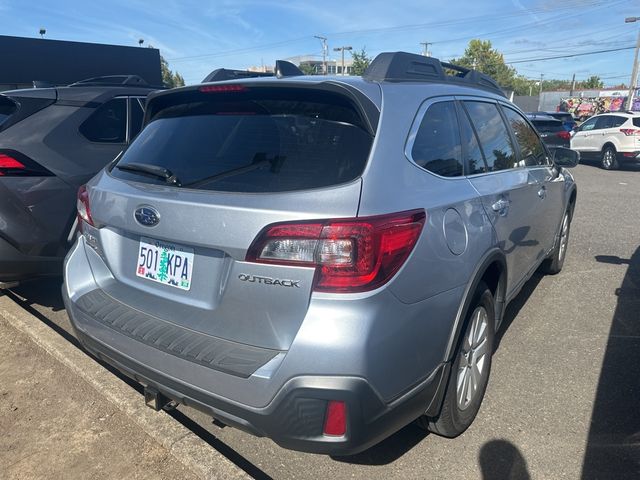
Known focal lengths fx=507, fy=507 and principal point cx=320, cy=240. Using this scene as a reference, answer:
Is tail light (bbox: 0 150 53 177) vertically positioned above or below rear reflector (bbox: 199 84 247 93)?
below

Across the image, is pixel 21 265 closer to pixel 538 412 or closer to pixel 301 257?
pixel 301 257

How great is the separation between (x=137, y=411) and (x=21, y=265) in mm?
1681

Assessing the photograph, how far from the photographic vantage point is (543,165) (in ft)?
13.4

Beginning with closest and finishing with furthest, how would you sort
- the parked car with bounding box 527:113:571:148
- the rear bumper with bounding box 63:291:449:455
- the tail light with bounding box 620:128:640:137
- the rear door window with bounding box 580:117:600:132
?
the rear bumper with bounding box 63:291:449:455 < the tail light with bounding box 620:128:640:137 < the parked car with bounding box 527:113:571:148 < the rear door window with bounding box 580:117:600:132

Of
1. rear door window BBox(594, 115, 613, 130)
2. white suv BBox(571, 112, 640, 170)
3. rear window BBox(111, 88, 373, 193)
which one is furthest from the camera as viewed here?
rear door window BBox(594, 115, 613, 130)

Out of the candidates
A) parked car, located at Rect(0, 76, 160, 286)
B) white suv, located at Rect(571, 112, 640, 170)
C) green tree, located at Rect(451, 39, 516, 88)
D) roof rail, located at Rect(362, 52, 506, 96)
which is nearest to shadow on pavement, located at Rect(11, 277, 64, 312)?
parked car, located at Rect(0, 76, 160, 286)

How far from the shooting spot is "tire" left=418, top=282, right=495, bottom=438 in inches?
93.6

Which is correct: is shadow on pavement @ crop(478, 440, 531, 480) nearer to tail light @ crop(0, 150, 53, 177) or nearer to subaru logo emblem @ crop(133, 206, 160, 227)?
subaru logo emblem @ crop(133, 206, 160, 227)

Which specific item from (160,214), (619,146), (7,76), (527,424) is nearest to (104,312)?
(160,214)

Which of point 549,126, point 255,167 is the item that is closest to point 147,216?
point 255,167

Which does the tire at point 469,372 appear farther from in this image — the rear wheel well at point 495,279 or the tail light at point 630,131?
the tail light at point 630,131

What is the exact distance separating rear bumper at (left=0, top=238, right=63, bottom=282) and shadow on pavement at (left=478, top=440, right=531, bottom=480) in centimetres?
319

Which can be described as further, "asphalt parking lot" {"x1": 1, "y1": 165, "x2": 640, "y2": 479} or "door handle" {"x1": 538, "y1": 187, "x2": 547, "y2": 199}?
"door handle" {"x1": 538, "y1": 187, "x2": 547, "y2": 199}

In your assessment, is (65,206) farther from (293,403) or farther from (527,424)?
(527,424)
